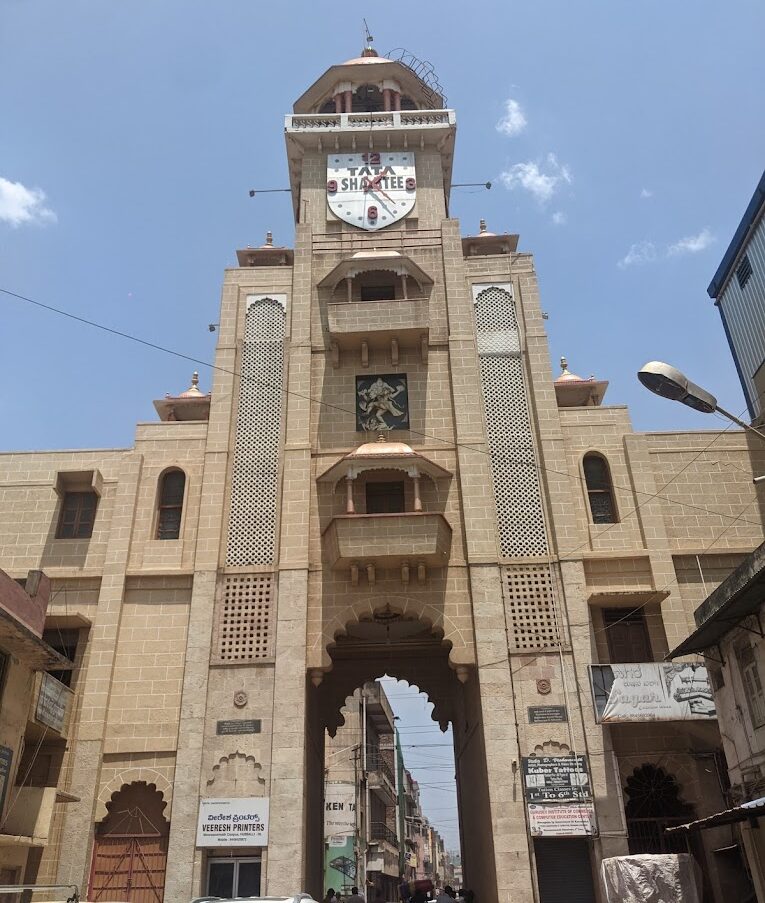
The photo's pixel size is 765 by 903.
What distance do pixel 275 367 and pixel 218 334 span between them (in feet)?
6.52

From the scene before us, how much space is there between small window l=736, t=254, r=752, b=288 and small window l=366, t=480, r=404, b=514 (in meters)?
12.4

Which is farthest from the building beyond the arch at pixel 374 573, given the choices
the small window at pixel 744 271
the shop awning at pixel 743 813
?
the small window at pixel 744 271

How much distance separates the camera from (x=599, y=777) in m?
15.2

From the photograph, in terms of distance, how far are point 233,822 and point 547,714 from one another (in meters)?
6.98

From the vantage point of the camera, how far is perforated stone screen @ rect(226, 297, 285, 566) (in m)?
18.1

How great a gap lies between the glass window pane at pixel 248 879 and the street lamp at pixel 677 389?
12.4m

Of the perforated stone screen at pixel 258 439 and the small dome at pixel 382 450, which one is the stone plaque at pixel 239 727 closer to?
the perforated stone screen at pixel 258 439

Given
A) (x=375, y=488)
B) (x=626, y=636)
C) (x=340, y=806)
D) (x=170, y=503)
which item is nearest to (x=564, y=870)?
(x=626, y=636)

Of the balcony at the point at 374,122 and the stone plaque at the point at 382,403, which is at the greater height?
the balcony at the point at 374,122

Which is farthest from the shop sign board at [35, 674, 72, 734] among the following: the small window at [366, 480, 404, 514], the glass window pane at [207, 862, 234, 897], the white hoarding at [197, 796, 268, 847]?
the small window at [366, 480, 404, 514]

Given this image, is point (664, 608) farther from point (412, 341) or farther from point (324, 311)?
point (324, 311)

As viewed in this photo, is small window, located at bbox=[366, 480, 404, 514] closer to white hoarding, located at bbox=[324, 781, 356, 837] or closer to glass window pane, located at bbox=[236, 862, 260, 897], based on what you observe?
glass window pane, located at bbox=[236, 862, 260, 897]

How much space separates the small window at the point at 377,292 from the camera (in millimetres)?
22000

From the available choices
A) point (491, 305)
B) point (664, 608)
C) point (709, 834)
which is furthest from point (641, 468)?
point (709, 834)
